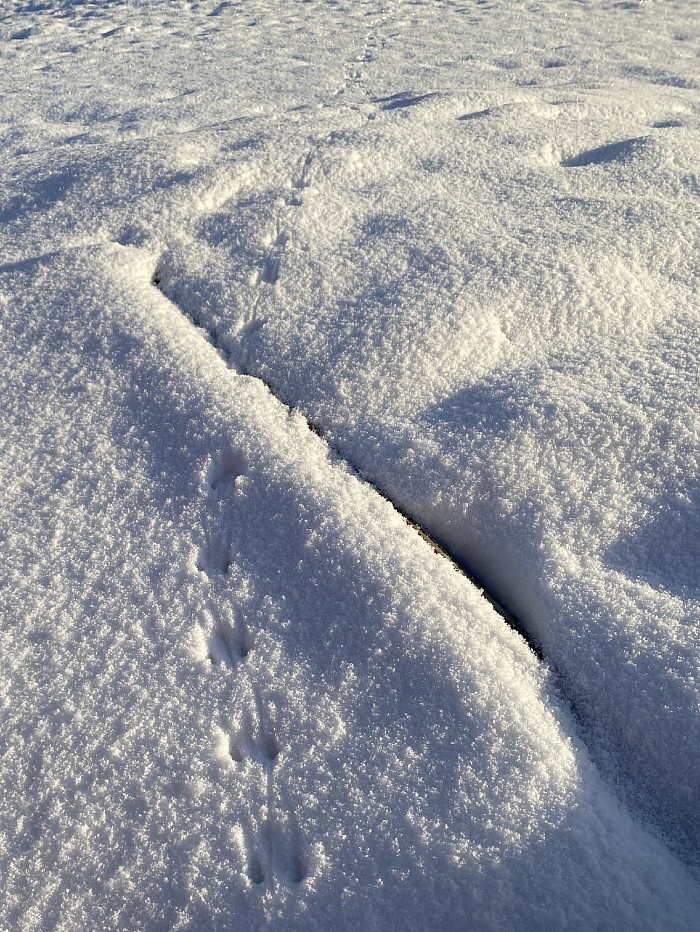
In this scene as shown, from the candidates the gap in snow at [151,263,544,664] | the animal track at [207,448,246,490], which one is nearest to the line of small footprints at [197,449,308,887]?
the animal track at [207,448,246,490]

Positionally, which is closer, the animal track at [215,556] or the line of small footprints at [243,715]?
the line of small footprints at [243,715]

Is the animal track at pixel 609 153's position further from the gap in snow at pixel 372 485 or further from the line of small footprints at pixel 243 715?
the line of small footprints at pixel 243 715

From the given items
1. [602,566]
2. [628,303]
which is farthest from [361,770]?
[628,303]

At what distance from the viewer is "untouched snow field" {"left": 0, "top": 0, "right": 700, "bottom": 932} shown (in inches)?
64.0

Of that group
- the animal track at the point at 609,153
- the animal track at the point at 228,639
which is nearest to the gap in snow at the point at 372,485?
the animal track at the point at 228,639

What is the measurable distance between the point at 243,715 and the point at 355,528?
0.63 metres

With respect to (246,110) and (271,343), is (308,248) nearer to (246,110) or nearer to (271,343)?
(271,343)

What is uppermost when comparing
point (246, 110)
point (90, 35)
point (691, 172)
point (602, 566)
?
point (90, 35)

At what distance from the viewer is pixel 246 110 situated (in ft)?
14.9

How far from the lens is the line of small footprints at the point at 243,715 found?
1638 mm

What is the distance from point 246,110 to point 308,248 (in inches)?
83.5

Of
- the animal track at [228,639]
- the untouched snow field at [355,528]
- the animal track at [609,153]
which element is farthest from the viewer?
the animal track at [609,153]

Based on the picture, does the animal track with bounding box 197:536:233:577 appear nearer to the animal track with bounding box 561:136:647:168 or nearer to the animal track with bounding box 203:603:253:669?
the animal track with bounding box 203:603:253:669

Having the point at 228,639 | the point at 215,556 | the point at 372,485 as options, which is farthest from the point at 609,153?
A: the point at 228,639
